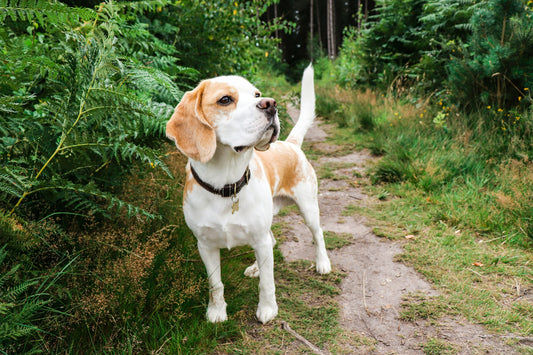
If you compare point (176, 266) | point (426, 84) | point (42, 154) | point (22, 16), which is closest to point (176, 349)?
point (176, 266)

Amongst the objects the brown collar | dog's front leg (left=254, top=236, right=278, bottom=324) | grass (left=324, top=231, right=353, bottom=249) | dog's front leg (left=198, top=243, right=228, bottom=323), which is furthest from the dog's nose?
grass (left=324, top=231, right=353, bottom=249)

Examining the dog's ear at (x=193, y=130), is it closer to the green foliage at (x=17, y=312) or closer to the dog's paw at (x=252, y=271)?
the green foliage at (x=17, y=312)

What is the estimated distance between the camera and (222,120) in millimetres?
2154

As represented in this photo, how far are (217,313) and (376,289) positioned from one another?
1332mm

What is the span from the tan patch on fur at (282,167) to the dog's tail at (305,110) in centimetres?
29

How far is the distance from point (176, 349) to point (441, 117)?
510cm

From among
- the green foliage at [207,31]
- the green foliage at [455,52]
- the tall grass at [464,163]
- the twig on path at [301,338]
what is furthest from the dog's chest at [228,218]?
the green foliage at [455,52]

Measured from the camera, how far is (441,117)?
18.1 ft

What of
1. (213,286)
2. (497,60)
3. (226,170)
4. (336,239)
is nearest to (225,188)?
(226,170)

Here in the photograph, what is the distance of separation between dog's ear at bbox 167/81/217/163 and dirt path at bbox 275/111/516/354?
1583 mm

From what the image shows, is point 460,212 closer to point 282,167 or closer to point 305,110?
point 305,110

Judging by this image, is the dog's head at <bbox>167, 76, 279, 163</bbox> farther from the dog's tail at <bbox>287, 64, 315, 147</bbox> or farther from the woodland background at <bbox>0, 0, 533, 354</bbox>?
the dog's tail at <bbox>287, 64, 315, 147</bbox>

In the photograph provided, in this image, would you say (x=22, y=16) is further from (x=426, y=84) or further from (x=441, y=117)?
(x=426, y=84)

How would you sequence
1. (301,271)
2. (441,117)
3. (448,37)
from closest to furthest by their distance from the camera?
(301,271)
(441,117)
(448,37)
